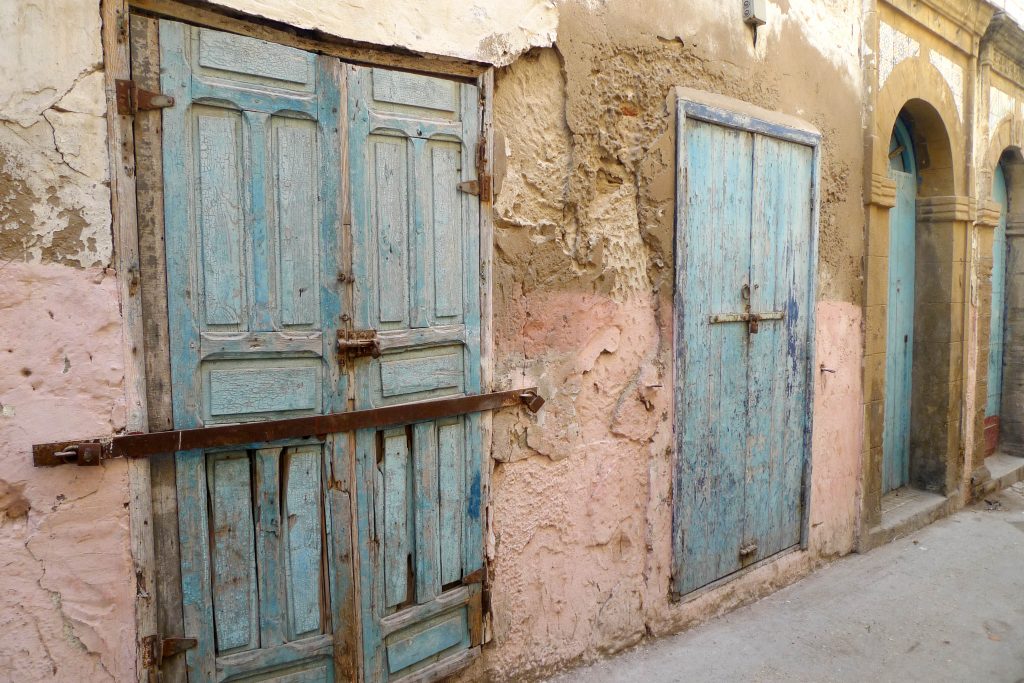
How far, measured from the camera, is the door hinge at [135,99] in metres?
1.92

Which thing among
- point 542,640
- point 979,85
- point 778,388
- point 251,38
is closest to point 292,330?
point 251,38

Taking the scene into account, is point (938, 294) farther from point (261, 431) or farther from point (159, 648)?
point (159, 648)

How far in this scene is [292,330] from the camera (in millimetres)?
2260

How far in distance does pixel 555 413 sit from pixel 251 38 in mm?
1801

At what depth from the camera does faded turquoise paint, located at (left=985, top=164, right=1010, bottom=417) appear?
6.91 metres

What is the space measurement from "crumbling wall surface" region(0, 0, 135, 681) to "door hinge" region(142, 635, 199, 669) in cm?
7

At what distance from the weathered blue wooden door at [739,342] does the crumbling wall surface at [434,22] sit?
0.99 meters

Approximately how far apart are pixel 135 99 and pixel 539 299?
160 cm

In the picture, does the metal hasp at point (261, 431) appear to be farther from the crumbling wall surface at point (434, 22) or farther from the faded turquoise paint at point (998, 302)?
the faded turquoise paint at point (998, 302)

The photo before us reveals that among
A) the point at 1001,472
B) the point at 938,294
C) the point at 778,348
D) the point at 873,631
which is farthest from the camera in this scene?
the point at 1001,472

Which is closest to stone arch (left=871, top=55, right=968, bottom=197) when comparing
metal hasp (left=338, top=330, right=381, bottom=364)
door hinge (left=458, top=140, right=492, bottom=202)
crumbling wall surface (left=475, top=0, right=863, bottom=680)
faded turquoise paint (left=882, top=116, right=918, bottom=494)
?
faded turquoise paint (left=882, top=116, right=918, bottom=494)

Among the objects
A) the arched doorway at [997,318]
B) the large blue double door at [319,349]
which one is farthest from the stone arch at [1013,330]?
the large blue double door at [319,349]

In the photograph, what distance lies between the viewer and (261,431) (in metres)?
2.17

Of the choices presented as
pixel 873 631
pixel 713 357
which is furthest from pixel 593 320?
pixel 873 631
